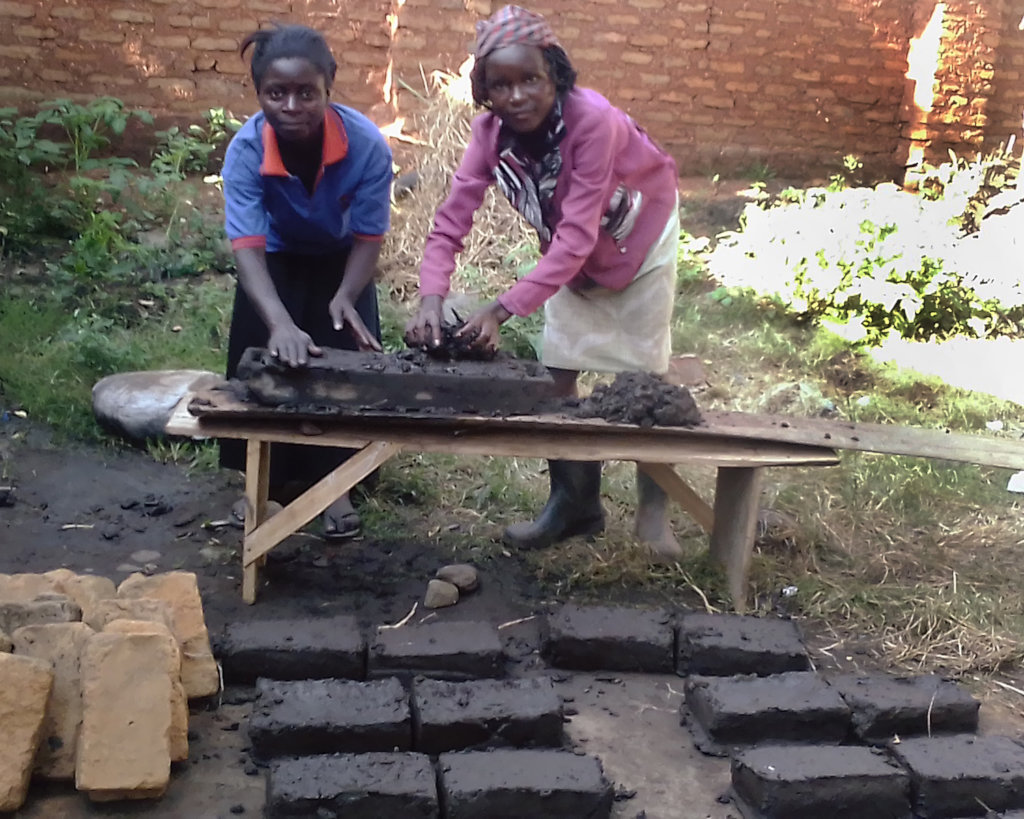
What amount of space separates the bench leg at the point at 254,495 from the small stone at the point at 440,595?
0.62m

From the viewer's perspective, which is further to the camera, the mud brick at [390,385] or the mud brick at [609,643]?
the mud brick at [390,385]

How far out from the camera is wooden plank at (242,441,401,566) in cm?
348

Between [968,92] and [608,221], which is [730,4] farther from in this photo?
[608,221]

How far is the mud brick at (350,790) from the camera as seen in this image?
2459 millimetres

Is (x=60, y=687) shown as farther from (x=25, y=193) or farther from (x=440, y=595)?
(x=25, y=193)

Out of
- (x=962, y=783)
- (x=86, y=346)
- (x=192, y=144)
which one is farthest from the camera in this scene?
(x=192, y=144)

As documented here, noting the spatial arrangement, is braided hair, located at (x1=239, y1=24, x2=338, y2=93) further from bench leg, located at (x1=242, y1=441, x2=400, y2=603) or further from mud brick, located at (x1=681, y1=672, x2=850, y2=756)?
mud brick, located at (x1=681, y1=672, x2=850, y2=756)

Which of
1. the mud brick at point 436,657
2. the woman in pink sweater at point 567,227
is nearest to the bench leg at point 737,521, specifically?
the woman in pink sweater at point 567,227

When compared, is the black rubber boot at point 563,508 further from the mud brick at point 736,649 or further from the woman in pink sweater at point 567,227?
the mud brick at point 736,649

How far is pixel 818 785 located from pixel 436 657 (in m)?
1.16

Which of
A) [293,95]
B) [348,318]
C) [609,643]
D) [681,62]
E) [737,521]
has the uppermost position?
[681,62]

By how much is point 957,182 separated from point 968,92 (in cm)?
207

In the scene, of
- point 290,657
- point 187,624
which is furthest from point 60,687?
point 290,657

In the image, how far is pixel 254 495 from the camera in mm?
3635
